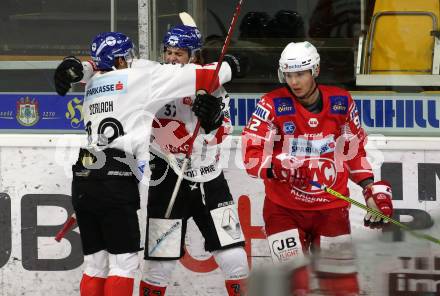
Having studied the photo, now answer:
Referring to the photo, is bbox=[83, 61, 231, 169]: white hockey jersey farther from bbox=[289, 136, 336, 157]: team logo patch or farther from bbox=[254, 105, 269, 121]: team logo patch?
bbox=[289, 136, 336, 157]: team logo patch

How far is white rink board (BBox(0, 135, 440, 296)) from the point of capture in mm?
6070

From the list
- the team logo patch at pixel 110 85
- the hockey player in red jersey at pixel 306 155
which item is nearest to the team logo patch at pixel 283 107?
the hockey player in red jersey at pixel 306 155

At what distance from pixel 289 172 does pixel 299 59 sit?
535 mm

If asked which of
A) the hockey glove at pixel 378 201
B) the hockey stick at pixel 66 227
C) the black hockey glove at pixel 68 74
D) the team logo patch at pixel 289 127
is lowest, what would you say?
the hockey stick at pixel 66 227

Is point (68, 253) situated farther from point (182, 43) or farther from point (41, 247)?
point (182, 43)

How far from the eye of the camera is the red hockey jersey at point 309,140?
5.11 meters

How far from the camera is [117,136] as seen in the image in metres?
5.20

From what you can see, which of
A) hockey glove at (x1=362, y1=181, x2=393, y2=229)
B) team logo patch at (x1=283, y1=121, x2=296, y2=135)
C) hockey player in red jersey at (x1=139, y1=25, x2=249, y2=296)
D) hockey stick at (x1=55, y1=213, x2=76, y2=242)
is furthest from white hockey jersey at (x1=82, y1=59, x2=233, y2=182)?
hockey glove at (x1=362, y1=181, x2=393, y2=229)

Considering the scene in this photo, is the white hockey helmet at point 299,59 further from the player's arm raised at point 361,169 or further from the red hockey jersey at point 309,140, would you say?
the player's arm raised at point 361,169

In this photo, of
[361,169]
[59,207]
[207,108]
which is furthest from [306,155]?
[59,207]

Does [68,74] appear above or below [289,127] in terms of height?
above

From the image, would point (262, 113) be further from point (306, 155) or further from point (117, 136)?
point (117, 136)

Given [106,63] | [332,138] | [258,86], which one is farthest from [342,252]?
[258,86]

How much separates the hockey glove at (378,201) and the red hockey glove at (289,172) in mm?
304
